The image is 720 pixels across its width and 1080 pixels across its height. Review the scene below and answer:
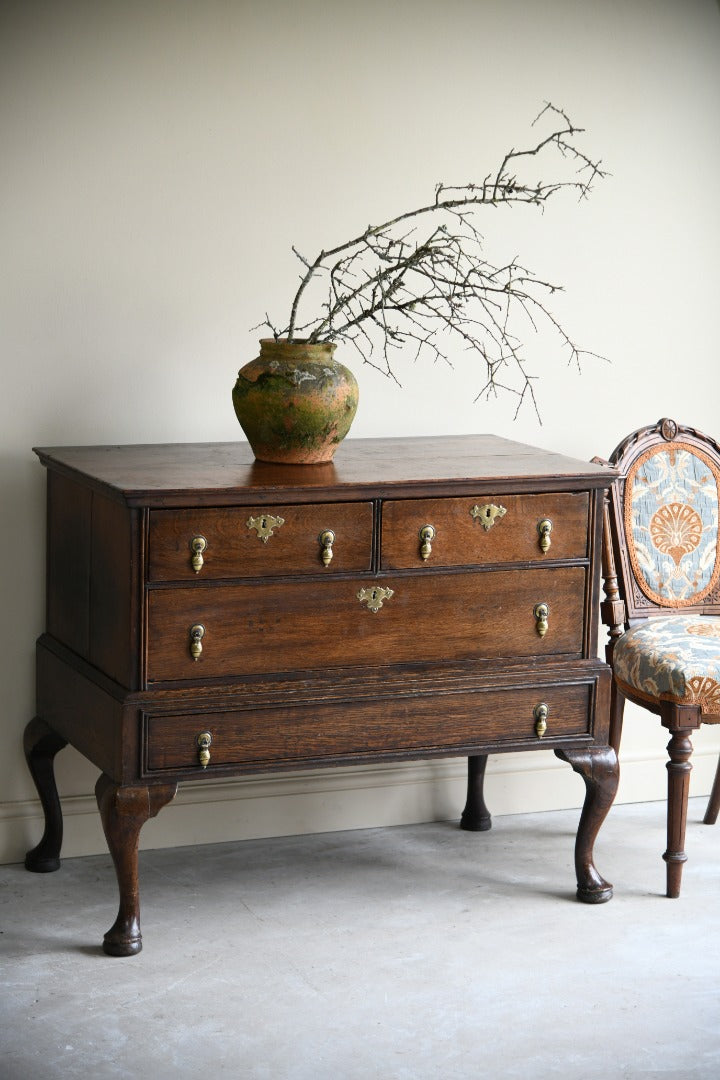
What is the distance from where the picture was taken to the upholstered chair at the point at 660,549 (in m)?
3.50

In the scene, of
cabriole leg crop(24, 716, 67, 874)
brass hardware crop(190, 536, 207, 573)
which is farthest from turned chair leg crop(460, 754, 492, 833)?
brass hardware crop(190, 536, 207, 573)

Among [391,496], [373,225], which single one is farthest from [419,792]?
[373,225]

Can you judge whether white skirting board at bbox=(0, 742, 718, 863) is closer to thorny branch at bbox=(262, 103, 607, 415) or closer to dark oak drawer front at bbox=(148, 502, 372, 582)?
dark oak drawer front at bbox=(148, 502, 372, 582)

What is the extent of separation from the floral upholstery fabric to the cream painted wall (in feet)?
0.73

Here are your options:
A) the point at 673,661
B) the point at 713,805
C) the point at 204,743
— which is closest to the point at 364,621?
the point at 204,743

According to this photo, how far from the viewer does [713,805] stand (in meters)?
3.77

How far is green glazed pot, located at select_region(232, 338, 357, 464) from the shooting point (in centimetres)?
302

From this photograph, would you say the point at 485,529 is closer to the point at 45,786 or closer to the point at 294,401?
the point at 294,401

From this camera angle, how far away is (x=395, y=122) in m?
3.53

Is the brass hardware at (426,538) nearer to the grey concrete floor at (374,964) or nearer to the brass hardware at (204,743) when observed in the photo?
the brass hardware at (204,743)

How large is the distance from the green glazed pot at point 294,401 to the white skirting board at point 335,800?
94 centimetres

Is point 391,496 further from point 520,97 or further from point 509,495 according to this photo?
point 520,97

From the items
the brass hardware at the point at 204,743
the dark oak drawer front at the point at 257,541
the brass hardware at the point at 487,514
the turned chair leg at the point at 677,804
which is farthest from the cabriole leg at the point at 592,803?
the brass hardware at the point at 204,743

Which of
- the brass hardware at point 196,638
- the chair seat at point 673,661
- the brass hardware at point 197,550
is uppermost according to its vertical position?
the brass hardware at point 197,550
